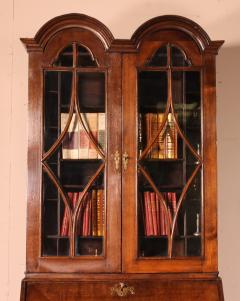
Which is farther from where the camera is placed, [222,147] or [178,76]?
[222,147]

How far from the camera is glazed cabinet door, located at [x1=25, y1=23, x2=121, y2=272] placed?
1.75 m

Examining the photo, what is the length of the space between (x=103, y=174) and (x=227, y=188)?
746mm

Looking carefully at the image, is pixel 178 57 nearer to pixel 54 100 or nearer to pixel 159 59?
pixel 159 59

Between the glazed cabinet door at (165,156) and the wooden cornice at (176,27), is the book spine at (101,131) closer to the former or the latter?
the glazed cabinet door at (165,156)

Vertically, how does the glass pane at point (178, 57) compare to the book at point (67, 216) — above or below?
above

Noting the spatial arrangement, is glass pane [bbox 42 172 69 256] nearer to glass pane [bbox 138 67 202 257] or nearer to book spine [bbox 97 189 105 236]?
book spine [bbox 97 189 105 236]

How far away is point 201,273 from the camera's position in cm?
175

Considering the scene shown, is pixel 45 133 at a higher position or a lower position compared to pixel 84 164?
higher

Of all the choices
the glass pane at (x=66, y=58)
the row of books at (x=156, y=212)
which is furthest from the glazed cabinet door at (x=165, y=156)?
the glass pane at (x=66, y=58)

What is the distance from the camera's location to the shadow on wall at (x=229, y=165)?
2.21 meters

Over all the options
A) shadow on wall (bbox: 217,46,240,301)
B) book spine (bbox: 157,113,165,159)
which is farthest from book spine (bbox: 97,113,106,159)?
shadow on wall (bbox: 217,46,240,301)

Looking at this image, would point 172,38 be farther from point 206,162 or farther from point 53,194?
point 53,194

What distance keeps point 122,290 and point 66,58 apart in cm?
91

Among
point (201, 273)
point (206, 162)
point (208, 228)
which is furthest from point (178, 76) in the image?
point (201, 273)
